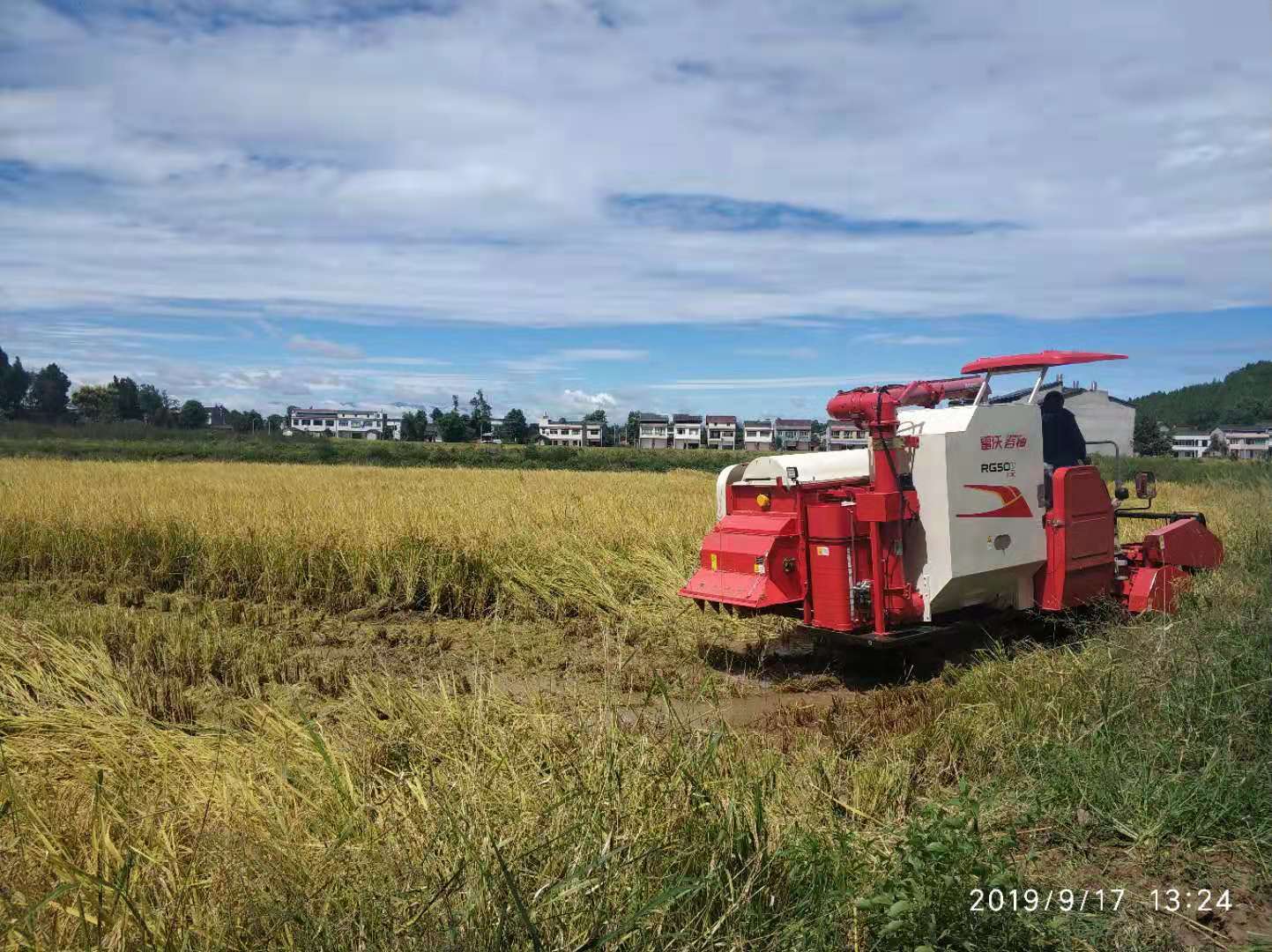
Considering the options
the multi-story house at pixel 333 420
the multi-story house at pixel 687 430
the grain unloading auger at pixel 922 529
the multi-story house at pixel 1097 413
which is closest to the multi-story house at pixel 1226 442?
the multi-story house at pixel 1097 413

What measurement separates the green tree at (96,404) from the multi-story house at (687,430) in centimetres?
4567

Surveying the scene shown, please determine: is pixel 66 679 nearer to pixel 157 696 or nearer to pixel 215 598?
pixel 157 696

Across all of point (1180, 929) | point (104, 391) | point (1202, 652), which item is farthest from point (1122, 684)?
point (104, 391)

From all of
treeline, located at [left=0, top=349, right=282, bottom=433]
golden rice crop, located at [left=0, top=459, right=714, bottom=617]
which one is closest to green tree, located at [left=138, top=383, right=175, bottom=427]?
treeline, located at [left=0, top=349, right=282, bottom=433]

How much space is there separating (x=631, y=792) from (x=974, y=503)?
13.8 feet

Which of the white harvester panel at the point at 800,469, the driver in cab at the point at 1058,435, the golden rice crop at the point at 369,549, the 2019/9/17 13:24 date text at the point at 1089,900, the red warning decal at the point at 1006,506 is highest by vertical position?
the driver in cab at the point at 1058,435

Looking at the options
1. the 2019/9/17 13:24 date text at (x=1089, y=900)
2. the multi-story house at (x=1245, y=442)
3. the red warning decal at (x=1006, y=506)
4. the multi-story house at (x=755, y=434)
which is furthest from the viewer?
the multi-story house at (x=755, y=434)

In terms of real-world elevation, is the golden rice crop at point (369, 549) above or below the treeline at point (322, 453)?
below

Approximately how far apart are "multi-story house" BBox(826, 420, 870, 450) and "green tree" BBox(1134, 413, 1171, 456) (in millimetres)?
35092

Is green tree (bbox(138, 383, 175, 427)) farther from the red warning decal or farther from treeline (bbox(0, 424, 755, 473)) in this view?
the red warning decal

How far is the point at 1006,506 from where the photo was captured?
6.66 meters

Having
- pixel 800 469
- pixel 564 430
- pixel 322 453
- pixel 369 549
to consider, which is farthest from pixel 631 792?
pixel 564 430

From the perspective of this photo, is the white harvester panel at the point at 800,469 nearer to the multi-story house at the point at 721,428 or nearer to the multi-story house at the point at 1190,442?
the multi-story house at the point at 1190,442

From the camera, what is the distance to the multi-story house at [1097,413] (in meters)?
7.39
